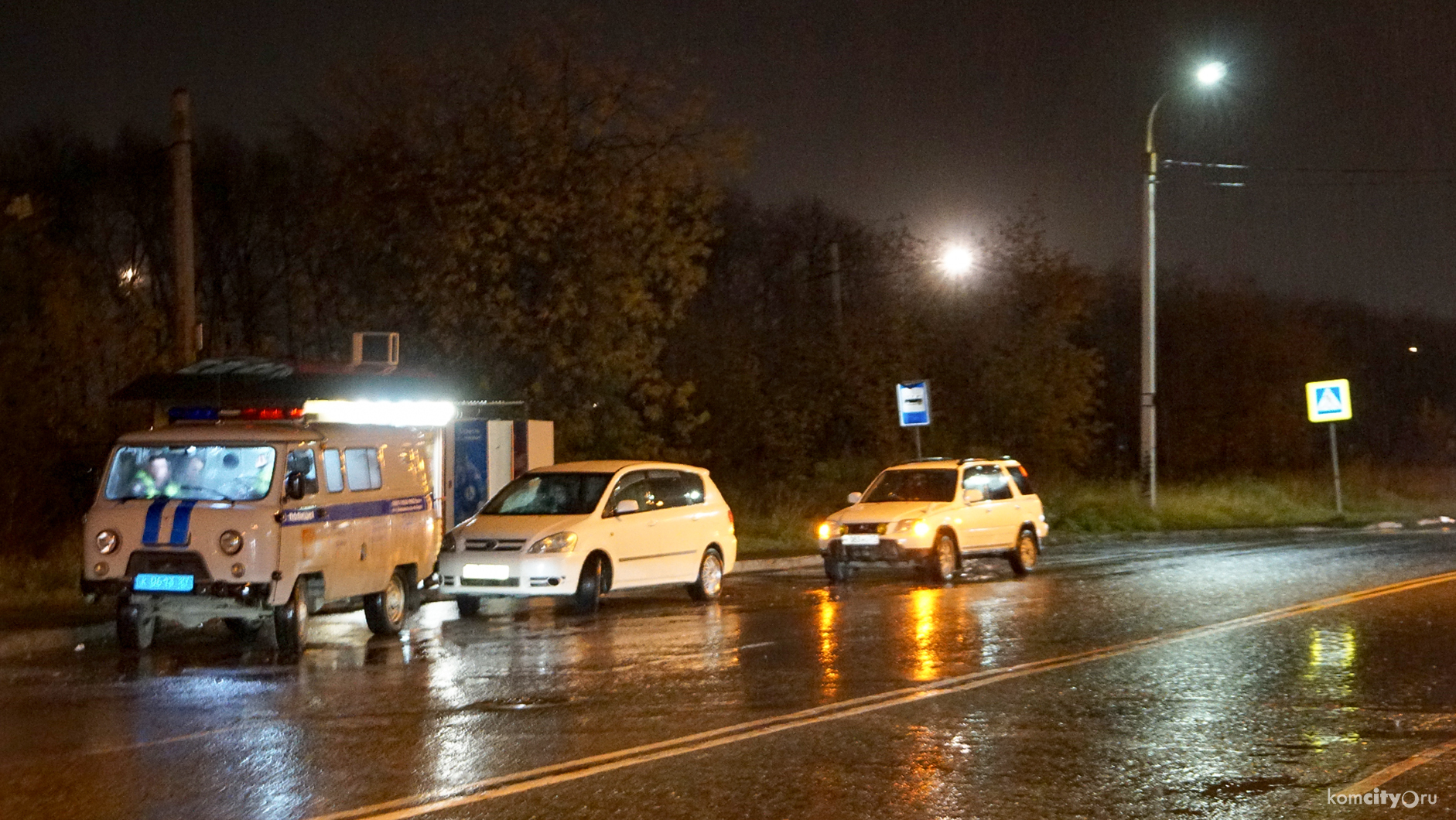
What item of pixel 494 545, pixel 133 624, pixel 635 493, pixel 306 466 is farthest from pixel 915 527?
pixel 133 624

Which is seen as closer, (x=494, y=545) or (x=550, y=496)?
(x=494, y=545)

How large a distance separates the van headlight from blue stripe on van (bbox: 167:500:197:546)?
31cm

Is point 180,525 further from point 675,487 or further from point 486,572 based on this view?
point 675,487

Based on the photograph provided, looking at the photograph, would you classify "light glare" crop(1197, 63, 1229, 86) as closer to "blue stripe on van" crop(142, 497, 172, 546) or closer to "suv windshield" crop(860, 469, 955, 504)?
"suv windshield" crop(860, 469, 955, 504)

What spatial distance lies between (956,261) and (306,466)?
24868mm

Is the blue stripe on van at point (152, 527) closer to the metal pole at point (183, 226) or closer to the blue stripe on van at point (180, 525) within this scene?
the blue stripe on van at point (180, 525)

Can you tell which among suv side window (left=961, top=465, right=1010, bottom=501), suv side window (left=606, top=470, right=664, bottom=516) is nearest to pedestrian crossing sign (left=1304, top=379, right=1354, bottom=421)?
suv side window (left=961, top=465, right=1010, bottom=501)

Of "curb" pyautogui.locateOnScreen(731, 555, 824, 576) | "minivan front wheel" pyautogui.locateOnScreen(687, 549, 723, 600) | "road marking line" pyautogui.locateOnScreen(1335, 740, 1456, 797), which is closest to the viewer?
"road marking line" pyautogui.locateOnScreen(1335, 740, 1456, 797)

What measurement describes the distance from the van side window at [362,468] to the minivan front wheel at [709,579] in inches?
187

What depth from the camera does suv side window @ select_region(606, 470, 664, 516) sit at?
1711cm

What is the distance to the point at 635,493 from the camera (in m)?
17.5

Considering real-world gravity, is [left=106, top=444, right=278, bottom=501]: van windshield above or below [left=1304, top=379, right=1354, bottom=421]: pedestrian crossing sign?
below

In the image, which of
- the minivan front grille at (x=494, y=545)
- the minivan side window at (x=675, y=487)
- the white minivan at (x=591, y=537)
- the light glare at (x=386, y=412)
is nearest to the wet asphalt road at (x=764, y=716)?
the white minivan at (x=591, y=537)

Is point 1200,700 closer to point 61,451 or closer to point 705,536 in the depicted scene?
point 705,536
